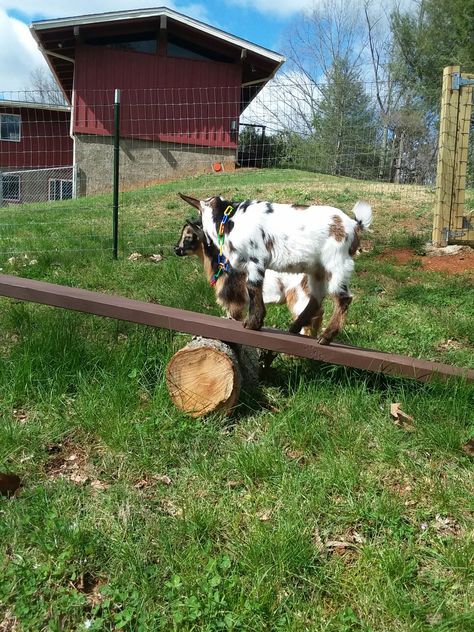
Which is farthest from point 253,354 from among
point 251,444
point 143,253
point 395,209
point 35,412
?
point 395,209

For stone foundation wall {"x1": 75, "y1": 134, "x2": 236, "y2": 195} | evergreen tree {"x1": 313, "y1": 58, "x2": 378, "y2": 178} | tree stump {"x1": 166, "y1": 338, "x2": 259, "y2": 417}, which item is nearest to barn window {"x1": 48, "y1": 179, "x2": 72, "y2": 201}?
stone foundation wall {"x1": 75, "y1": 134, "x2": 236, "y2": 195}

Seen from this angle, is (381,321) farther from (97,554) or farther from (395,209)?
(395,209)

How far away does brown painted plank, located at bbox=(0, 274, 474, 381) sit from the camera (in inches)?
147

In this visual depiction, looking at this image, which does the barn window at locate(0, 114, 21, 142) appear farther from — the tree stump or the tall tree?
the tree stump

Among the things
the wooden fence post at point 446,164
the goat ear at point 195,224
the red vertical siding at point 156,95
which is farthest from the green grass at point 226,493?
the red vertical siding at point 156,95

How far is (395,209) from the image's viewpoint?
10.9m

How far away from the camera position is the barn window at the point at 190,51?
2355 centimetres

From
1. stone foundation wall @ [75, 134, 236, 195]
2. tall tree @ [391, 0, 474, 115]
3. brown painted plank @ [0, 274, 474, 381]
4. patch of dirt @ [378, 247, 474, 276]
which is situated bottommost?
brown painted plank @ [0, 274, 474, 381]

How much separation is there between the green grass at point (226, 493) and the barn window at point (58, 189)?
2222 cm

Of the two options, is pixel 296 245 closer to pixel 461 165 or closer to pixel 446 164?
pixel 446 164

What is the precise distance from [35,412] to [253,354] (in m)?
1.62

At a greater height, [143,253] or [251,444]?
[143,253]

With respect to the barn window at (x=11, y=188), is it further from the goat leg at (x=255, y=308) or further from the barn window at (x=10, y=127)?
the goat leg at (x=255, y=308)

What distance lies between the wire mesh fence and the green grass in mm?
10076
